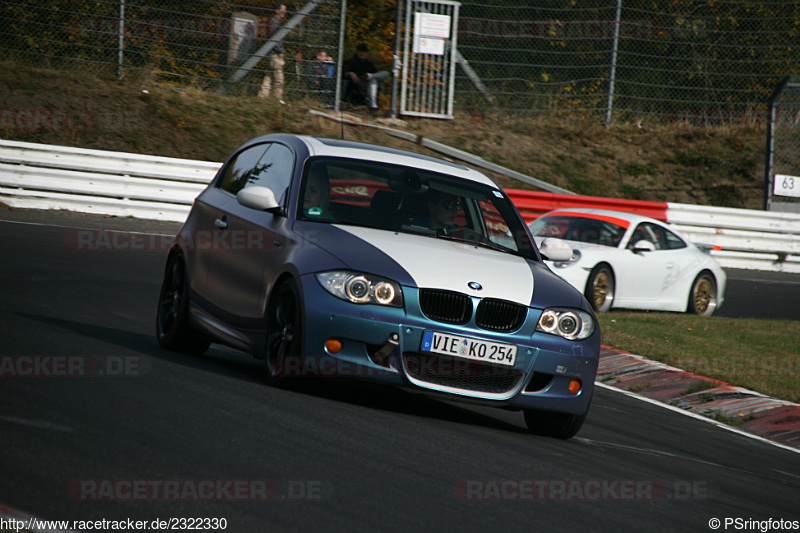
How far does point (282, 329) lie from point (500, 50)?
1966cm

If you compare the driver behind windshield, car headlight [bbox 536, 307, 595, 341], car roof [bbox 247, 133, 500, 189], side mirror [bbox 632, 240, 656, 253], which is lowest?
side mirror [bbox 632, 240, 656, 253]

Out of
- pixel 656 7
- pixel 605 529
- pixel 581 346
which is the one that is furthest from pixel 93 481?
pixel 656 7

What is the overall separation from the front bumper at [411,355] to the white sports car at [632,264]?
7.43 metres

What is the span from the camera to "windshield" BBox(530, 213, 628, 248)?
14.9 metres

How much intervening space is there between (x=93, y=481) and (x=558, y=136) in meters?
24.9

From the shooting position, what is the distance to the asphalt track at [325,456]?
4332 mm

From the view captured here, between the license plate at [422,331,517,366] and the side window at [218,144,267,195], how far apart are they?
2.52 meters

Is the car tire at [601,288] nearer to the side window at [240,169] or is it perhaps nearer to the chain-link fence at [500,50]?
the side window at [240,169]

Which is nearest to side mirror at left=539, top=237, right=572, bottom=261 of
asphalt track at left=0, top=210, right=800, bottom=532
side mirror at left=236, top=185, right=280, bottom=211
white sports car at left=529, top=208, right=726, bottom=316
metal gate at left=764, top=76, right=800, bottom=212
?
asphalt track at left=0, top=210, right=800, bottom=532

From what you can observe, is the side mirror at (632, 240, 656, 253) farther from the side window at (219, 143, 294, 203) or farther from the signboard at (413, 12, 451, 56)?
the signboard at (413, 12, 451, 56)

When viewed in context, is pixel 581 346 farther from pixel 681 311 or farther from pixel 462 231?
pixel 681 311

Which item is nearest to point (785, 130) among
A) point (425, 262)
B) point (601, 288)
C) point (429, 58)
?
point (429, 58)

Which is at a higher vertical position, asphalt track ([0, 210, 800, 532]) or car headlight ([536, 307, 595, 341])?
car headlight ([536, 307, 595, 341])

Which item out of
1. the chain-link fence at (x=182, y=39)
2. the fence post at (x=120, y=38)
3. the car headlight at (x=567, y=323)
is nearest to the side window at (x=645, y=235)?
the car headlight at (x=567, y=323)
